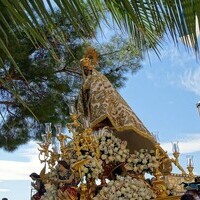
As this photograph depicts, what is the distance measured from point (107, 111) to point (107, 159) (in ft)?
1.42

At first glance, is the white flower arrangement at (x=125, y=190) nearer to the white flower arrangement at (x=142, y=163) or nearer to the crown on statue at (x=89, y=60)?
the white flower arrangement at (x=142, y=163)

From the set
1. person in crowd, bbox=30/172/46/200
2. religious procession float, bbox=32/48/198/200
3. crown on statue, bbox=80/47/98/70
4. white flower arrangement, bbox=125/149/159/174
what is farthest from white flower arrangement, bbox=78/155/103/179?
crown on statue, bbox=80/47/98/70

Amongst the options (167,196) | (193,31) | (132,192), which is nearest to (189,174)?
(167,196)

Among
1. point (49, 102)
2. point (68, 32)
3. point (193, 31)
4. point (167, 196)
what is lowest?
point (167, 196)

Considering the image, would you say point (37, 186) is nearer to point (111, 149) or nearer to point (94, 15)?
point (111, 149)

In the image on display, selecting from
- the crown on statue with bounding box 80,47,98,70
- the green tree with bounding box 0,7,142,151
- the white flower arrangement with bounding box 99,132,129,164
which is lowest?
the white flower arrangement with bounding box 99,132,129,164

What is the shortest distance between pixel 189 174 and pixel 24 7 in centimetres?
330

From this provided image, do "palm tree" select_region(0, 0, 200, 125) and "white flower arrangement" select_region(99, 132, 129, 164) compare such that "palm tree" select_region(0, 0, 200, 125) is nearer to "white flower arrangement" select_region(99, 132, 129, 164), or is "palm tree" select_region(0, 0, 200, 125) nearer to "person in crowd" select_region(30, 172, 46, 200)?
"white flower arrangement" select_region(99, 132, 129, 164)

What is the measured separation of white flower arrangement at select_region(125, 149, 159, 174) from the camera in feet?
13.0

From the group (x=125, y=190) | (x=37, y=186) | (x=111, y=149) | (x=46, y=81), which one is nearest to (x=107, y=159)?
(x=111, y=149)

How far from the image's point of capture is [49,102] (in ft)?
24.8

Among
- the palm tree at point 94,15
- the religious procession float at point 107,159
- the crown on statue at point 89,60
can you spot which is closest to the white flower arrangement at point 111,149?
the religious procession float at point 107,159

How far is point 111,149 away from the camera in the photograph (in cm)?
393

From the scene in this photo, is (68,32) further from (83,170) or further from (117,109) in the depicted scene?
(83,170)
